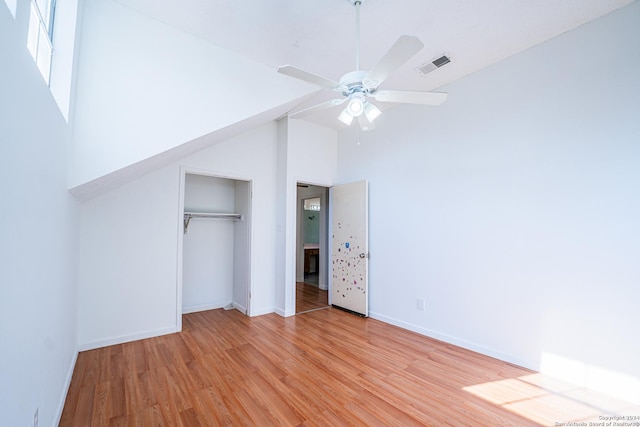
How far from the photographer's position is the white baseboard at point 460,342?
2629mm

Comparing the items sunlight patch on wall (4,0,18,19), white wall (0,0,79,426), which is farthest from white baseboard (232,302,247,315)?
sunlight patch on wall (4,0,18,19)

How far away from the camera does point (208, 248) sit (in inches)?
173

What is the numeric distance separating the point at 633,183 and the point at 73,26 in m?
4.24

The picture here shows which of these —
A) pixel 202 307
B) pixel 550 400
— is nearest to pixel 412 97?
pixel 550 400

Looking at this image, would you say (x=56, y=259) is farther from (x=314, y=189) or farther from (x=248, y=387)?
(x=314, y=189)

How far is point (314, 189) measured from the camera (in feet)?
20.7

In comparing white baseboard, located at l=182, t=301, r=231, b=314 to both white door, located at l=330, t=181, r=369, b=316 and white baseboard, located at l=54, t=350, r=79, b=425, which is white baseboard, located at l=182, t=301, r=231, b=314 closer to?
white baseboard, located at l=54, t=350, r=79, b=425

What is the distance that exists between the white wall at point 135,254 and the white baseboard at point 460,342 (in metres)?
2.81

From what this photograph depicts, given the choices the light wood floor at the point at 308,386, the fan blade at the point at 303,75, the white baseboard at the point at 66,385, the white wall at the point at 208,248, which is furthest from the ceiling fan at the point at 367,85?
the white wall at the point at 208,248

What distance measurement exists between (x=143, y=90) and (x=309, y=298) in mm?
4078

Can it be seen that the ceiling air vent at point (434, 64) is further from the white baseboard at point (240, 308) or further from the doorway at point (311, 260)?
the white baseboard at point (240, 308)

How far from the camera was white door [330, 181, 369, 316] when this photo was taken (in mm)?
4156

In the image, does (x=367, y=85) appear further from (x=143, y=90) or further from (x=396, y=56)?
(x=143, y=90)

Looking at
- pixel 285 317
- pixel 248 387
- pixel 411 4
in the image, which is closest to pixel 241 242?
pixel 285 317
